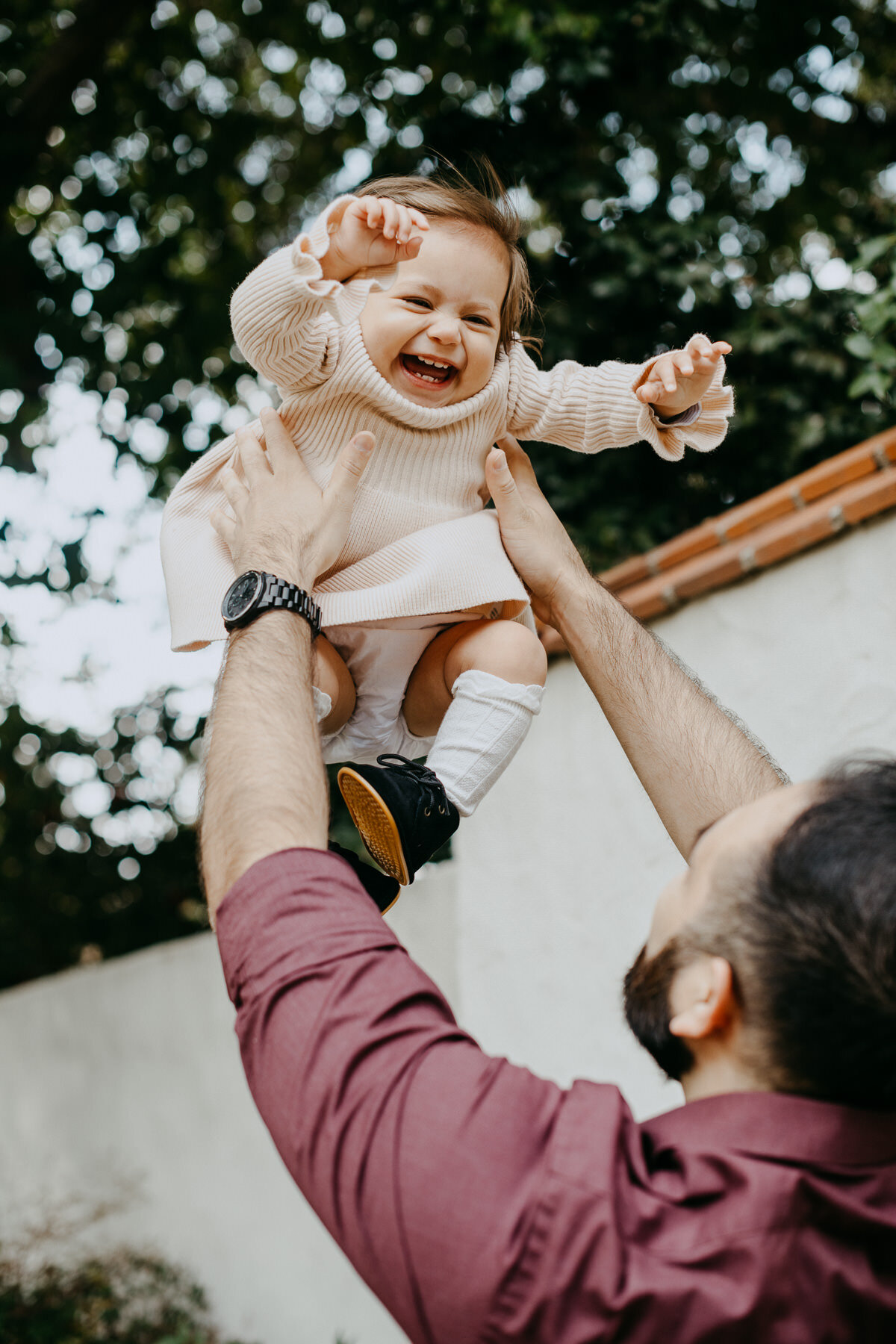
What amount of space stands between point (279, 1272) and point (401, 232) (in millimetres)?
4868

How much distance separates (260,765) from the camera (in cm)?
114

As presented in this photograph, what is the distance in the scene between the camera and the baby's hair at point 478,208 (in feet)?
5.31

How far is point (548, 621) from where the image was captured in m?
1.81

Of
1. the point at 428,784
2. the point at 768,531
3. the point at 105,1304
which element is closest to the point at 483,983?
the point at 768,531

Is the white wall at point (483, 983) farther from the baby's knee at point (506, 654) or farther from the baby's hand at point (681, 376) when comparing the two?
the baby's knee at point (506, 654)

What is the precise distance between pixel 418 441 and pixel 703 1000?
0.94 metres

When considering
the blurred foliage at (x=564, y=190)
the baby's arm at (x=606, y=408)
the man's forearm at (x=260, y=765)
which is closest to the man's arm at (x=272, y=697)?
the man's forearm at (x=260, y=765)

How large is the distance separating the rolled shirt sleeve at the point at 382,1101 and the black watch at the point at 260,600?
0.39 metres

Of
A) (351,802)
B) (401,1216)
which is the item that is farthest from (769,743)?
(401,1216)

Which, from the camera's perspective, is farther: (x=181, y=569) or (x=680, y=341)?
(x=680, y=341)

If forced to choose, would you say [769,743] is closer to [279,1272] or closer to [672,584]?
[672,584]

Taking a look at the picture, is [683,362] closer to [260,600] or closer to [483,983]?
[260,600]

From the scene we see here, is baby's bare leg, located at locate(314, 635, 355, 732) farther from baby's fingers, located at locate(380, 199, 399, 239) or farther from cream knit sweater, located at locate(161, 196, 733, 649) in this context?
baby's fingers, located at locate(380, 199, 399, 239)

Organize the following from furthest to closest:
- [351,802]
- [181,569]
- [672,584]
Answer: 1. [672,584]
2. [181,569]
3. [351,802]
